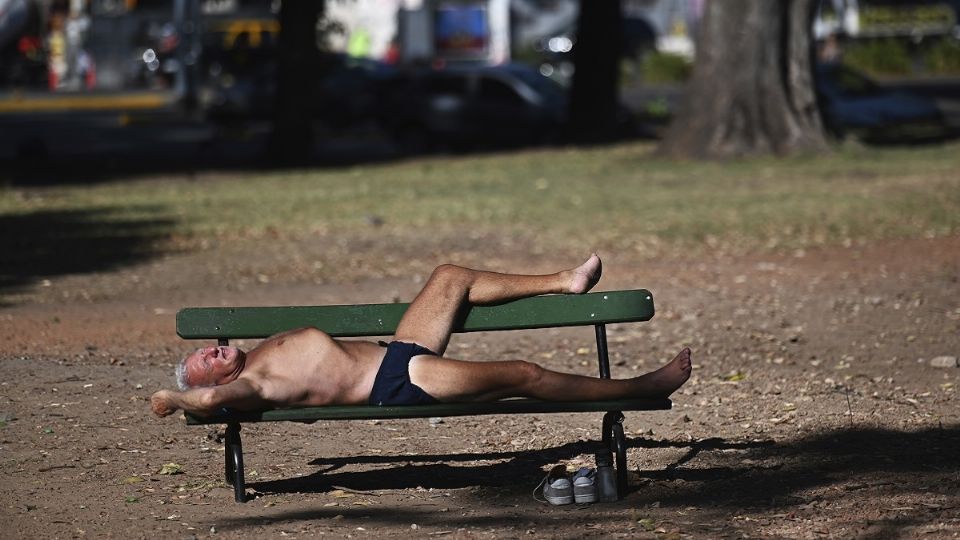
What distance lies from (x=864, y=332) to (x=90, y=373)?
4.91 m

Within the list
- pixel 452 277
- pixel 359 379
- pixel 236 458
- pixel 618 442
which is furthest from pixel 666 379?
pixel 236 458

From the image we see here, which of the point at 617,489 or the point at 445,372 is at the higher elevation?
the point at 445,372

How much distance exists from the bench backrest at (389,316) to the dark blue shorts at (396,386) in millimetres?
470

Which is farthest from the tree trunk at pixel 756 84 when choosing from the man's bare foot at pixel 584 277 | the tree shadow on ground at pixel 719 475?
the man's bare foot at pixel 584 277

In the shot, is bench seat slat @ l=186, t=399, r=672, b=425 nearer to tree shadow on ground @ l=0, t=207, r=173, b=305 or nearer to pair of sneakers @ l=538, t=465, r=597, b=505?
pair of sneakers @ l=538, t=465, r=597, b=505

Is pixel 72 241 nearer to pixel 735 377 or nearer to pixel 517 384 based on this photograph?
pixel 735 377

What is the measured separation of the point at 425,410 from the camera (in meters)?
5.76

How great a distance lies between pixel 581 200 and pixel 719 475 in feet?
38.8

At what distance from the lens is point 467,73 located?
2700 cm

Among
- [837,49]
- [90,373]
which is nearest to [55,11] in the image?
[837,49]

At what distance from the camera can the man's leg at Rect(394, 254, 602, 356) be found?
20.9 ft

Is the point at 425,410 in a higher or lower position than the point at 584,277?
lower

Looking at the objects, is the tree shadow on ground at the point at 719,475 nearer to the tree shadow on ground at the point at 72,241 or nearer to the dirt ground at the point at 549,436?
the dirt ground at the point at 549,436

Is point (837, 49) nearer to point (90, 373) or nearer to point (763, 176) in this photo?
point (763, 176)
